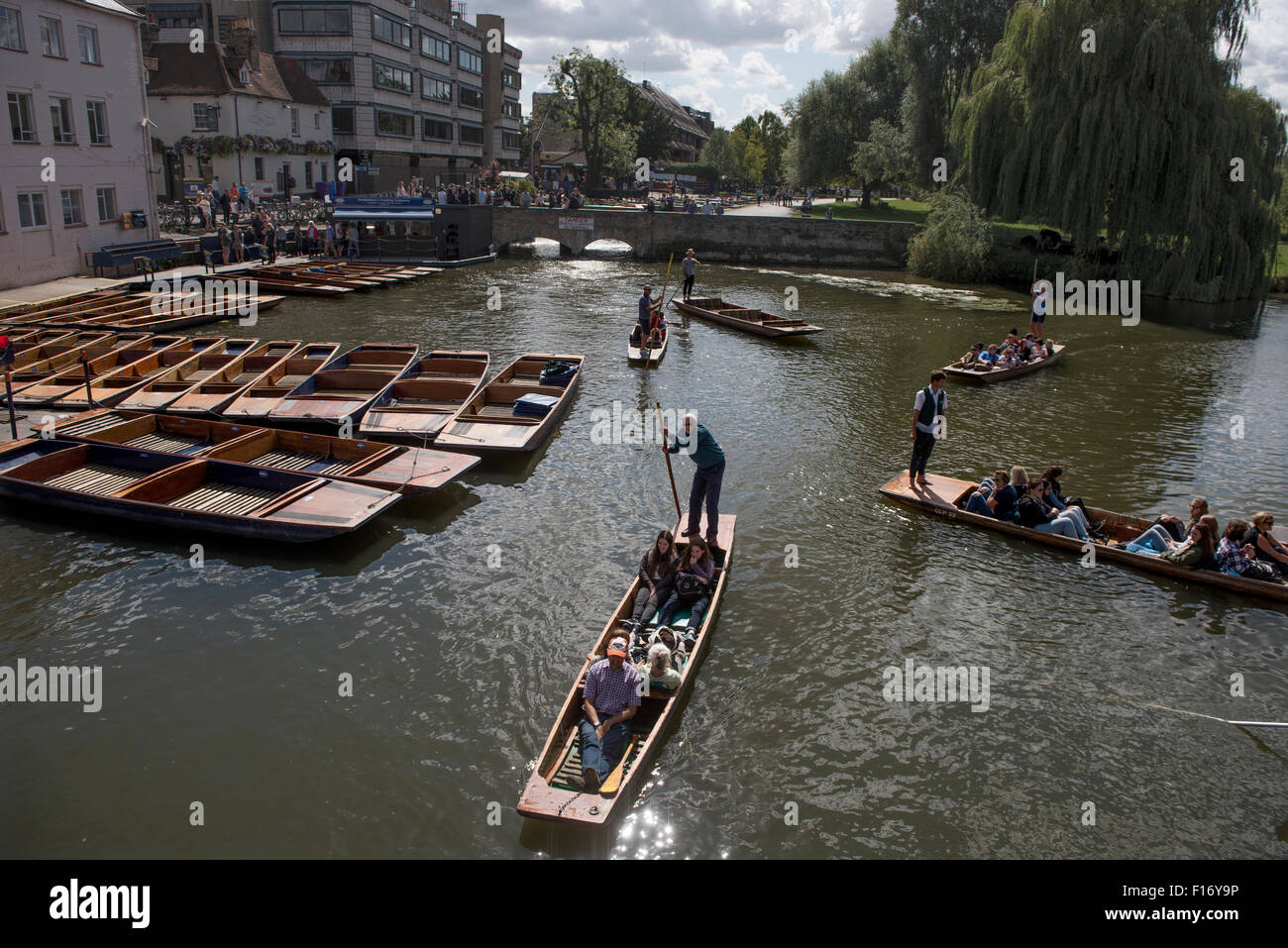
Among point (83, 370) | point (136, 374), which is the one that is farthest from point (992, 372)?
point (83, 370)

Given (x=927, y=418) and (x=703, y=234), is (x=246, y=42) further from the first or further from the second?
(x=927, y=418)

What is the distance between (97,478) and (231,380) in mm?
5429

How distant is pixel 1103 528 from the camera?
13.0 m

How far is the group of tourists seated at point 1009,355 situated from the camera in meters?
22.7

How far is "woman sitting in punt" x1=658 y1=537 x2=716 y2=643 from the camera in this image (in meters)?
10.0

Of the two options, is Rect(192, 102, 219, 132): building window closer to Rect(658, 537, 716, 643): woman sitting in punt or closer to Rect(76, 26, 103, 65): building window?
Rect(76, 26, 103, 65): building window

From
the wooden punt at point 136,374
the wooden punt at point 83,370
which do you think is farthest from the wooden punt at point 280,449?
the wooden punt at point 83,370

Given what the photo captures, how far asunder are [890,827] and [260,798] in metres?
5.54

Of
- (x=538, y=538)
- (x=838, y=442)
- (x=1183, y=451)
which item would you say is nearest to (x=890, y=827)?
(x=538, y=538)

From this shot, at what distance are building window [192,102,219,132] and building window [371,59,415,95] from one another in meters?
14.0

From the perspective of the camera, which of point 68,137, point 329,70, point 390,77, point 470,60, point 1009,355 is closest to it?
point 1009,355

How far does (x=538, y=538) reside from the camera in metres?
12.8
